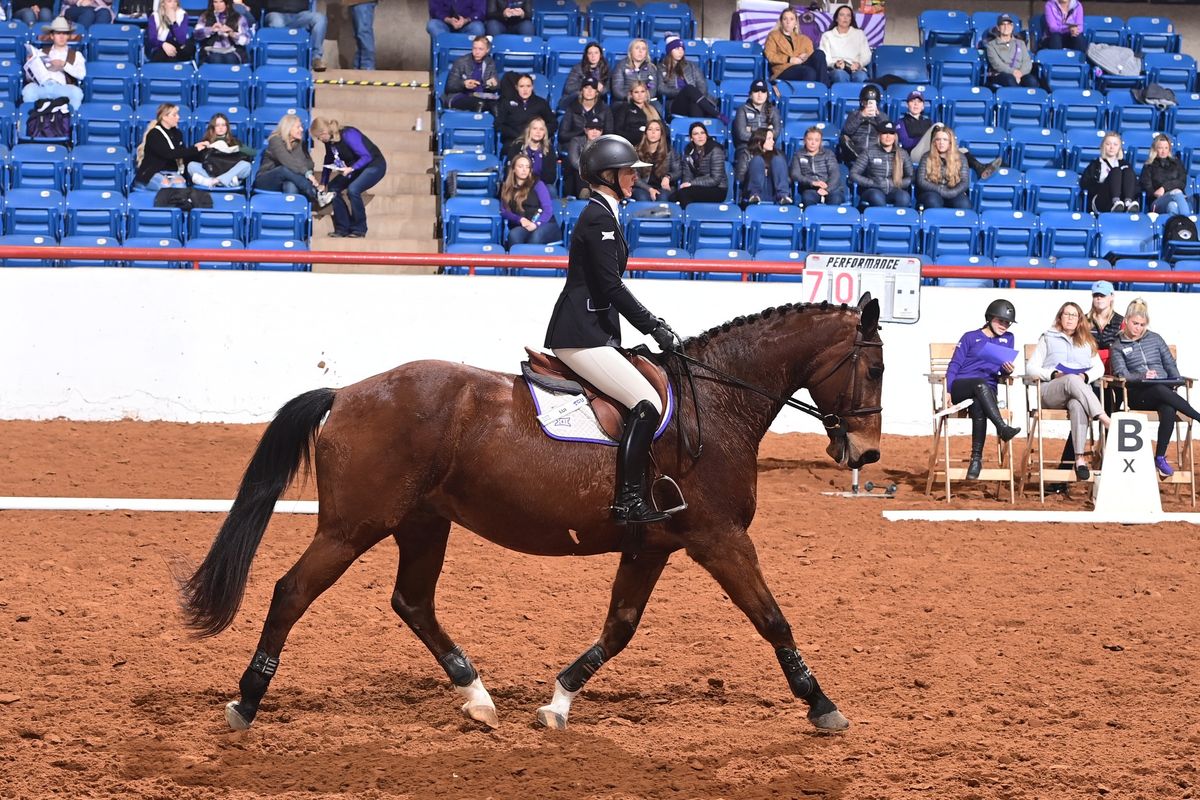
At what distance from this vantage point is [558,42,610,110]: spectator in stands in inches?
655

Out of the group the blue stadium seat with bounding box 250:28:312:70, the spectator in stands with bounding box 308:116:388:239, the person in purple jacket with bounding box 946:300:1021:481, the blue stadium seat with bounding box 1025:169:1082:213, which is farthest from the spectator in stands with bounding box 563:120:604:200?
the blue stadium seat with bounding box 1025:169:1082:213

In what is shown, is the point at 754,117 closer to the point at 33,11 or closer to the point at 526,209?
the point at 526,209

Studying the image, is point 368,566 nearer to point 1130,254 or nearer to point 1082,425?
point 1082,425

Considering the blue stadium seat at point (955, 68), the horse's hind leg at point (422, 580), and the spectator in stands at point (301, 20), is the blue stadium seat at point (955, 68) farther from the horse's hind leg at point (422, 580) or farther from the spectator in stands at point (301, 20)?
the horse's hind leg at point (422, 580)

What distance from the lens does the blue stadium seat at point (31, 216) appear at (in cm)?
1447

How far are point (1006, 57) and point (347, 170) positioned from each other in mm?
9931

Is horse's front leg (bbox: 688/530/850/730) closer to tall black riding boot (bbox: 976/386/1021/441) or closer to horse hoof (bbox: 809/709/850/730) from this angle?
horse hoof (bbox: 809/709/850/730)

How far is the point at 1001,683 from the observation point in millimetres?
6344

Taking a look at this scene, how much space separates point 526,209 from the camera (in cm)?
1467

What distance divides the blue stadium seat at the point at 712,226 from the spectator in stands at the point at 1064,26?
25.5 ft

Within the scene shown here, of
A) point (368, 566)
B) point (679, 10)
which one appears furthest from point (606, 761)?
point (679, 10)

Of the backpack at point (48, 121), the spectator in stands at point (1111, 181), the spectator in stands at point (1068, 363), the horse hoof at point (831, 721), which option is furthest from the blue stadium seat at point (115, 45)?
the horse hoof at point (831, 721)

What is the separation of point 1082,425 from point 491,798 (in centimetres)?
847

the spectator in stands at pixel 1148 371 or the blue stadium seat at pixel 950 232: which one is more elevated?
the blue stadium seat at pixel 950 232
